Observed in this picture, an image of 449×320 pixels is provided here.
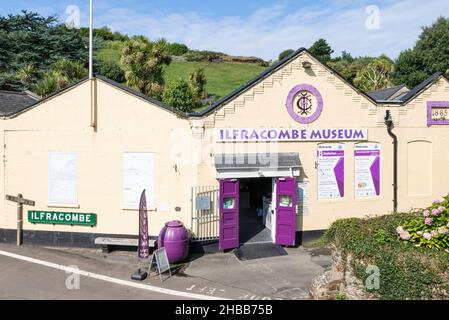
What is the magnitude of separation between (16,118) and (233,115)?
7384 mm

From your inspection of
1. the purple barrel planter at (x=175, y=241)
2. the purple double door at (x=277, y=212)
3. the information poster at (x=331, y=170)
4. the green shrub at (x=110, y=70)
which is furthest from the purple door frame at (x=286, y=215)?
the green shrub at (x=110, y=70)

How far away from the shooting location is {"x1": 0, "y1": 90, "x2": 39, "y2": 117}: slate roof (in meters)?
14.2

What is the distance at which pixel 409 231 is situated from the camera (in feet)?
24.4

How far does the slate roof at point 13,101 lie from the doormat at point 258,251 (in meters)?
9.12

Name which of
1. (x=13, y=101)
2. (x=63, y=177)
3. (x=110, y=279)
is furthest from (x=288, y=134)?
(x=13, y=101)

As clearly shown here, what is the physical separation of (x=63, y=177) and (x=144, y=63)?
55.4ft

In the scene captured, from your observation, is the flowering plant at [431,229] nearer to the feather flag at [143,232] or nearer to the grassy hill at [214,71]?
the feather flag at [143,232]

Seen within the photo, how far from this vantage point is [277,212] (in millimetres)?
12758

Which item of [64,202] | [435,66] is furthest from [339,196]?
[435,66]

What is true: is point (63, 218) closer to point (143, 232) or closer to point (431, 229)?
point (143, 232)

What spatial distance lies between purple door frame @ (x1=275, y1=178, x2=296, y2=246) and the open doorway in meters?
0.51

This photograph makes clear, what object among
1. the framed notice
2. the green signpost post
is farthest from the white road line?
the framed notice

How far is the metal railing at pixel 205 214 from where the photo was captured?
12195 mm

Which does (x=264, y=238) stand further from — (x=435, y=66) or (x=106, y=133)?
(x=435, y=66)
